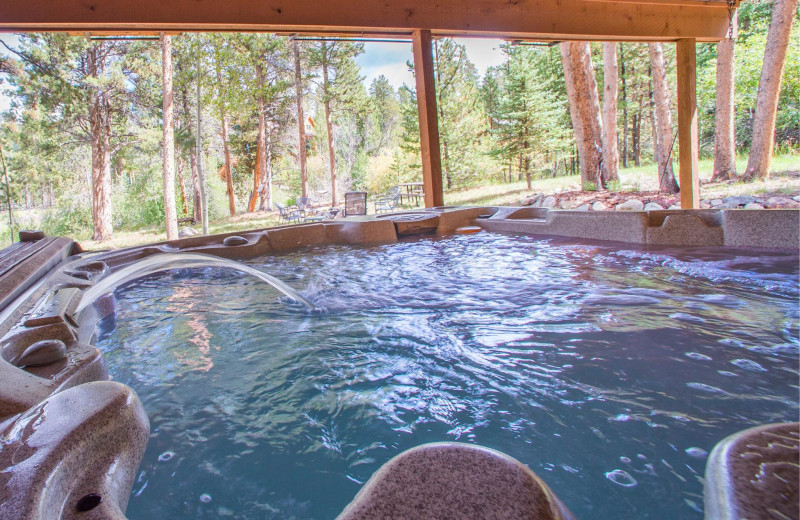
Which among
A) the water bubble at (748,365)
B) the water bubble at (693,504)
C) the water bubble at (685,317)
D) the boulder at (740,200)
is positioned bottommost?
the water bubble at (693,504)

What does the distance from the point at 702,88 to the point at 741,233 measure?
1340cm

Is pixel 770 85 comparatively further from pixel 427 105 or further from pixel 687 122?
pixel 427 105

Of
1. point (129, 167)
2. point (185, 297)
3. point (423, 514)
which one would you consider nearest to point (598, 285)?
point (423, 514)

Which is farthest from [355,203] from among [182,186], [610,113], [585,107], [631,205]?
[182,186]

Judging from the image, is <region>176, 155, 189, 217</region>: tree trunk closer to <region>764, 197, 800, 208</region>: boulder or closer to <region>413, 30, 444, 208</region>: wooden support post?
<region>413, 30, 444, 208</region>: wooden support post

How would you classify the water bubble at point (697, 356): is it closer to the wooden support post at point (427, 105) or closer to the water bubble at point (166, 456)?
the water bubble at point (166, 456)

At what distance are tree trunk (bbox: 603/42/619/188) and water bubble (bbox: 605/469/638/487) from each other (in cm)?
737

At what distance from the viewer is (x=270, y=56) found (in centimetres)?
1262

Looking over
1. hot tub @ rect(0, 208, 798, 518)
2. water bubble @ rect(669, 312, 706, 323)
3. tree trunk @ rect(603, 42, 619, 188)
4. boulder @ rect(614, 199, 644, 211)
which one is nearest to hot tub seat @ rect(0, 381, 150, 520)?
hot tub @ rect(0, 208, 798, 518)

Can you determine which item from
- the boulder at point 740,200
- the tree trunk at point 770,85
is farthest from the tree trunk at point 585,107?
the tree trunk at point 770,85

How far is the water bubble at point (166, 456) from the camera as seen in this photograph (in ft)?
3.51

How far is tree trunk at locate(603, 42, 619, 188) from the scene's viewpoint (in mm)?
7804

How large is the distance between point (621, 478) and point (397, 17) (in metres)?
3.90

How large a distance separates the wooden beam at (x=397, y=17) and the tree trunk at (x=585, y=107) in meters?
2.55
